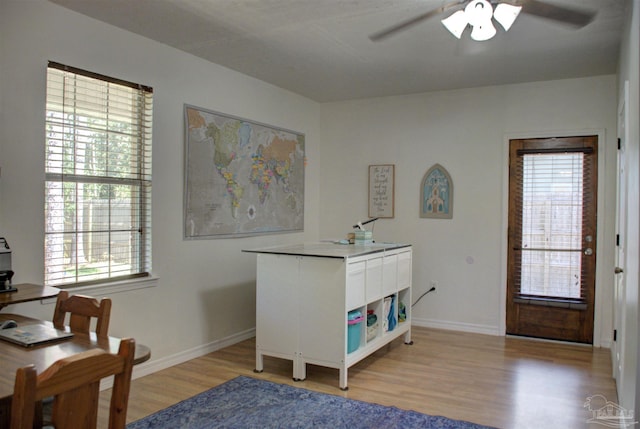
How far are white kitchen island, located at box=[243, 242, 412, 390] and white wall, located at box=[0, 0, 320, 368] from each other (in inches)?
28.1

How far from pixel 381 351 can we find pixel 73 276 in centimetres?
259

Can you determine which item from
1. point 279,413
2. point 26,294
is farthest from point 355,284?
point 26,294

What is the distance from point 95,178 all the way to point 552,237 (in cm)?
408

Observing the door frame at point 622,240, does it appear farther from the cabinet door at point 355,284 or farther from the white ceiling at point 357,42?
the cabinet door at point 355,284

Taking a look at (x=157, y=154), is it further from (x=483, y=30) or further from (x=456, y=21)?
(x=483, y=30)

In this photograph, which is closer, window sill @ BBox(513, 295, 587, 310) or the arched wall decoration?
window sill @ BBox(513, 295, 587, 310)

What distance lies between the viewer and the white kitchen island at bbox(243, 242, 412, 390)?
139 inches

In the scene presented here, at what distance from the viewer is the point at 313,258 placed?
363cm

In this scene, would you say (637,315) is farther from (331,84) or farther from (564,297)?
(331,84)

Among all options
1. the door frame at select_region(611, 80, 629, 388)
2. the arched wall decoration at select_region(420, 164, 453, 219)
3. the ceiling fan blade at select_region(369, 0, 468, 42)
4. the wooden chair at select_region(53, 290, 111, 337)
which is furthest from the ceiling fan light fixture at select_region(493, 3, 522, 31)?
the arched wall decoration at select_region(420, 164, 453, 219)

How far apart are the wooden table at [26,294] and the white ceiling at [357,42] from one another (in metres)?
1.77

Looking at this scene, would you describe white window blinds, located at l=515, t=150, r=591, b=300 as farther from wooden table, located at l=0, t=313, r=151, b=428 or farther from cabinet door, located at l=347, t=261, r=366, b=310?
wooden table, located at l=0, t=313, r=151, b=428

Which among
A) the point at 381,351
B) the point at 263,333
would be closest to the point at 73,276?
the point at 263,333

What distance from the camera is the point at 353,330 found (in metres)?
3.69
